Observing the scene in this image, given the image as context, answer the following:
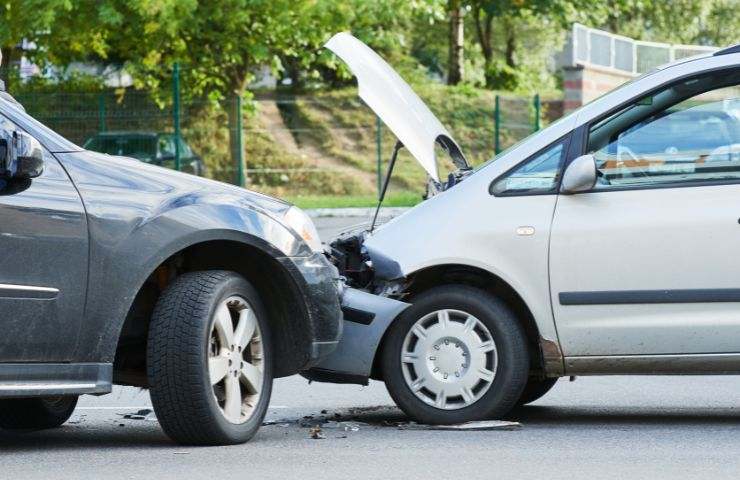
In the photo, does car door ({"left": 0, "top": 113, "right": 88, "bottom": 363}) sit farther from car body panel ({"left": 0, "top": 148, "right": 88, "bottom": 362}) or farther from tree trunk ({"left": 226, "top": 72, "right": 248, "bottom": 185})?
tree trunk ({"left": 226, "top": 72, "right": 248, "bottom": 185})

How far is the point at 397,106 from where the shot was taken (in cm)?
824

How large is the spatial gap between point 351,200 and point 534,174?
2772cm

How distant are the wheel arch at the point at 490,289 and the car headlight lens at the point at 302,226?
0.64 metres

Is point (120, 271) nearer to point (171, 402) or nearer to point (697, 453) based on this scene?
point (171, 402)

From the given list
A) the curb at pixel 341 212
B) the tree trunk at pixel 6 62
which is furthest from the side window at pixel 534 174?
the tree trunk at pixel 6 62

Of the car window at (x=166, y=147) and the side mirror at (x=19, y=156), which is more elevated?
the side mirror at (x=19, y=156)

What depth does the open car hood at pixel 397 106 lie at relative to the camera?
8164 millimetres

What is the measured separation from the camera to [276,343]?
7.18m

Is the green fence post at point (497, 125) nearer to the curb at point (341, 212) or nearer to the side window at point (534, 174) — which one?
the curb at point (341, 212)

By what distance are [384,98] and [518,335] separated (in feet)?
4.90

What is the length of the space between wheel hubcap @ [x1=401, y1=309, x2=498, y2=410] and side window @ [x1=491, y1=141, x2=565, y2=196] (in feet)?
2.02

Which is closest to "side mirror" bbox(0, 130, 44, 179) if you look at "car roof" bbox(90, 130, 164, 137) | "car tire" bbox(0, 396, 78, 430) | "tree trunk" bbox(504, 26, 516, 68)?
"car tire" bbox(0, 396, 78, 430)

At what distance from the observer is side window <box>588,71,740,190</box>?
746 cm

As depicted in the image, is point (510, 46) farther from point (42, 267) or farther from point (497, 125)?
point (42, 267)
